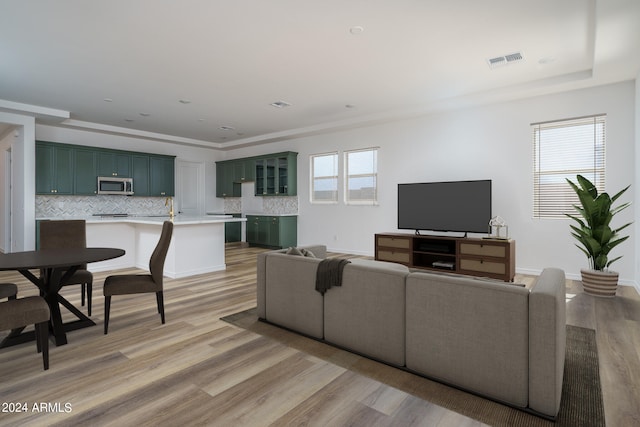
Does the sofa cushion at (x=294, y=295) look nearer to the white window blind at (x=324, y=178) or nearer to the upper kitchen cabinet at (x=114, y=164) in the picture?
the white window blind at (x=324, y=178)

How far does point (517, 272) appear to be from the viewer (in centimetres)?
531

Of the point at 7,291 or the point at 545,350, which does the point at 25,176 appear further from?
the point at 545,350

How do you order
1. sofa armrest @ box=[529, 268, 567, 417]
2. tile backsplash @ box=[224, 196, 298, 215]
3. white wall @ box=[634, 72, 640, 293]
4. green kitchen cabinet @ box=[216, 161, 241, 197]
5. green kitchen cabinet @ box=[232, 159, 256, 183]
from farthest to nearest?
green kitchen cabinet @ box=[216, 161, 241, 197] → green kitchen cabinet @ box=[232, 159, 256, 183] → tile backsplash @ box=[224, 196, 298, 215] → white wall @ box=[634, 72, 640, 293] → sofa armrest @ box=[529, 268, 567, 417]

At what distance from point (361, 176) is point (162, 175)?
16.1 ft

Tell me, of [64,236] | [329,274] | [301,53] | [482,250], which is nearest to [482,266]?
[482,250]

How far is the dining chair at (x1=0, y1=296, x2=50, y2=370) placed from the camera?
2.19 m

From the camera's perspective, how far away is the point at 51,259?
2.67 meters

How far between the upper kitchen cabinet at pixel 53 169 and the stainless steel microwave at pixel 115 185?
54 cm

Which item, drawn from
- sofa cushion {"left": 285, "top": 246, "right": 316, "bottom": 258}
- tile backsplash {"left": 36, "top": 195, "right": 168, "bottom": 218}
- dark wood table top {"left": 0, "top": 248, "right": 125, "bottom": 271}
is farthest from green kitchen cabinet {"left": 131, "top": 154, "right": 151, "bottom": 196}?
sofa cushion {"left": 285, "top": 246, "right": 316, "bottom": 258}

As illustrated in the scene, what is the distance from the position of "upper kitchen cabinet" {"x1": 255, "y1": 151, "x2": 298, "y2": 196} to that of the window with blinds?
5021 millimetres

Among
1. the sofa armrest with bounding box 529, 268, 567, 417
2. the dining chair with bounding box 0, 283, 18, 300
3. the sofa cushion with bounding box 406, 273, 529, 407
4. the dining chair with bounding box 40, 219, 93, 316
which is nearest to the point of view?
the sofa armrest with bounding box 529, 268, 567, 417

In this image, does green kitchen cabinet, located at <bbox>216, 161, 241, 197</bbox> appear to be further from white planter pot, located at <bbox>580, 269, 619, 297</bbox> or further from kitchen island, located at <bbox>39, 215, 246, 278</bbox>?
white planter pot, located at <bbox>580, 269, 619, 297</bbox>

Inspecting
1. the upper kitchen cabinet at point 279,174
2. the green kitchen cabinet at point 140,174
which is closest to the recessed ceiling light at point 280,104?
the upper kitchen cabinet at point 279,174

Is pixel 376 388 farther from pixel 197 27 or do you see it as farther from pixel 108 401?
pixel 197 27
